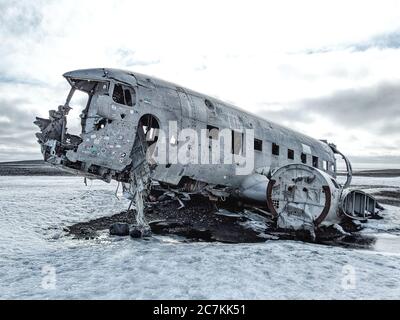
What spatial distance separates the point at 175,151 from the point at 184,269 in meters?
4.29

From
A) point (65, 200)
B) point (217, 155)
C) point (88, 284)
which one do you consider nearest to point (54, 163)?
point (88, 284)

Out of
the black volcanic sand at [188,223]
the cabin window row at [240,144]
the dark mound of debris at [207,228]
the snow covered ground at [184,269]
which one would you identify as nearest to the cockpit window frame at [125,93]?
the cabin window row at [240,144]

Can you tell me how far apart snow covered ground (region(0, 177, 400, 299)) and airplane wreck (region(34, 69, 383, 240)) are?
5.95 feet

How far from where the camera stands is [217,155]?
11.5 m

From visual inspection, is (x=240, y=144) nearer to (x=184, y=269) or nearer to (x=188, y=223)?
(x=188, y=223)

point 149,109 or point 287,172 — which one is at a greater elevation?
point 149,109

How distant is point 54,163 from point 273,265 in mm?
6354

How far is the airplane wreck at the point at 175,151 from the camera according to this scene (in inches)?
348

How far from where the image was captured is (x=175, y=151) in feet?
32.7

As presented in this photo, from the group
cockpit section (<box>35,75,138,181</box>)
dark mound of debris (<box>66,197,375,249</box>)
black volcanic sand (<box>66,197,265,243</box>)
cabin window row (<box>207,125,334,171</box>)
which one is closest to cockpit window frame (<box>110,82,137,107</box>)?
cockpit section (<box>35,75,138,181</box>)

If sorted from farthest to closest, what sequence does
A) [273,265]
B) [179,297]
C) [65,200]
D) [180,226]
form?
[65,200] < [180,226] < [273,265] < [179,297]

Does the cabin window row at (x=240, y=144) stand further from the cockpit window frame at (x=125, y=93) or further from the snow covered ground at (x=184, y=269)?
the snow covered ground at (x=184, y=269)
